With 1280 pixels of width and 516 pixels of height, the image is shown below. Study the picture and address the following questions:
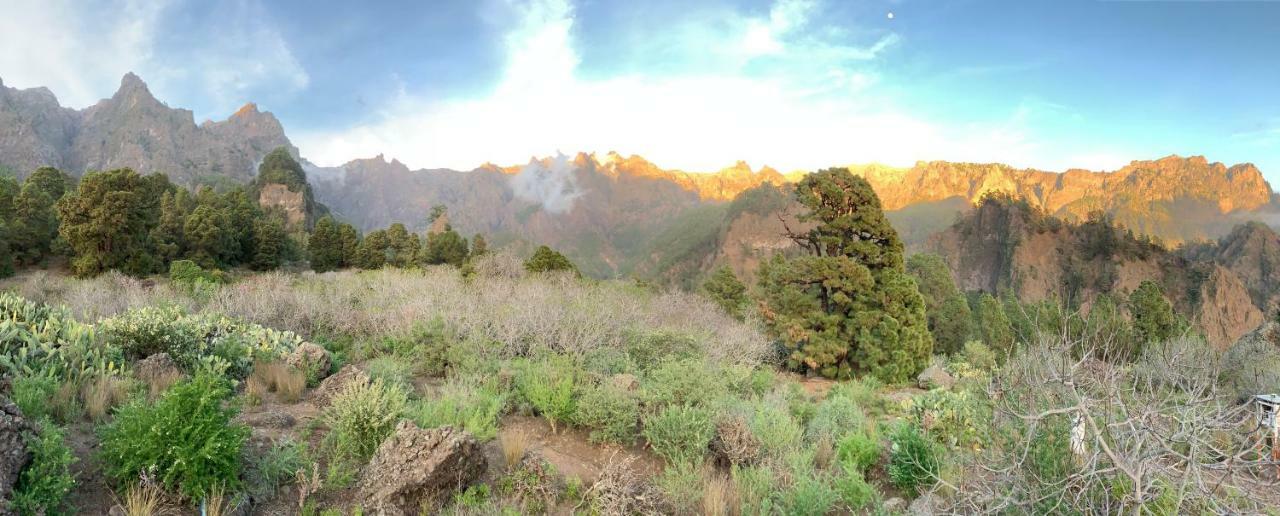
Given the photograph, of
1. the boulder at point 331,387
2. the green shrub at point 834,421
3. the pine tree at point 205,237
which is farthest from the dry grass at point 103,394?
the pine tree at point 205,237

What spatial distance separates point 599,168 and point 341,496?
17174 cm

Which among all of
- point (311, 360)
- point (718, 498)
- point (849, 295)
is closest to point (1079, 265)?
point (849, 295)

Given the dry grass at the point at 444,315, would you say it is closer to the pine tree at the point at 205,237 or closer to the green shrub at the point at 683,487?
the green shrub at the point at 683,487

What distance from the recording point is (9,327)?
21.4ft

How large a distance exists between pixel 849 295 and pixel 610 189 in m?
150

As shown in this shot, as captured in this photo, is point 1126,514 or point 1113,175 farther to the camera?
point 1113,175

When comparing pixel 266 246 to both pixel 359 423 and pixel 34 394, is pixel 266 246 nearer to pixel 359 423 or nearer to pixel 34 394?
pixel 34 394

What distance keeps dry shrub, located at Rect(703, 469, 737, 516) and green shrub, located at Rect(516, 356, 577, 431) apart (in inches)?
96.8

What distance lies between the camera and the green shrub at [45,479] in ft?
11.5

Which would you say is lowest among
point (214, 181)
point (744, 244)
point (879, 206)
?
point (744, 244)

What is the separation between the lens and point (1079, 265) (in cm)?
6912

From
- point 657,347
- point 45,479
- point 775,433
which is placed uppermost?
point 45,479

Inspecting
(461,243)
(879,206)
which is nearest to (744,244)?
(461,243)

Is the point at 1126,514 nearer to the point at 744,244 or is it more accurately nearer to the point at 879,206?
the point at 879,206
